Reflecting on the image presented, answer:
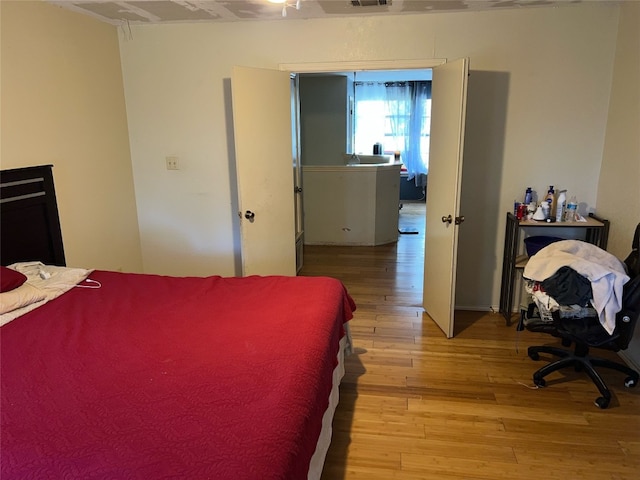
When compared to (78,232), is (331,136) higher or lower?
higher

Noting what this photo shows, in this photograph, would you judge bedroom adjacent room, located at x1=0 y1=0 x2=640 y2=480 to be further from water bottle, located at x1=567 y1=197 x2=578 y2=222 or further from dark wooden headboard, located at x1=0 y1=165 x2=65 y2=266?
water bottle, located at x1=567 y1=197 x2=578 y2=222

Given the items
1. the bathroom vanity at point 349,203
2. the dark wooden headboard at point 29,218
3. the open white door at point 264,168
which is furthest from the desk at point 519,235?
the dark wooden headboard at point 29,218

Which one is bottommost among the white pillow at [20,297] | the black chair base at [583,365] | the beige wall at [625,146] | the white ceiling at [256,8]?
the black chair base at [583,365]

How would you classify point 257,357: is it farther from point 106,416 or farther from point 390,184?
point 390,184

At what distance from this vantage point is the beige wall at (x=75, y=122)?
264 cm

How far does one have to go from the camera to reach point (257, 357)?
1.77 meters

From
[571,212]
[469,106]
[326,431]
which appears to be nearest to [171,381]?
[326,431]

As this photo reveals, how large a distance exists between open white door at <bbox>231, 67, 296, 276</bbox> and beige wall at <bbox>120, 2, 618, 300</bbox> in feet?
0.93

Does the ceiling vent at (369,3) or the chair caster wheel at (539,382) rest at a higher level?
the ceiling vent at (369,3)

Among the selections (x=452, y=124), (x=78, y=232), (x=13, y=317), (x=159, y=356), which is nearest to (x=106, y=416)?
(x=159, y=356)

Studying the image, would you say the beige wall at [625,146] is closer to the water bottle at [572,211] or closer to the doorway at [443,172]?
the water bottle at [572,211]

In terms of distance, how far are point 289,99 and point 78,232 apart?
1.83m

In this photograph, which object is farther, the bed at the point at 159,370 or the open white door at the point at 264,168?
the open white door at the point at 264,168

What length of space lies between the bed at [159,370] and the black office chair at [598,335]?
1186 mm
